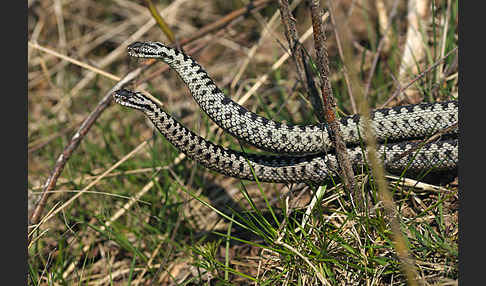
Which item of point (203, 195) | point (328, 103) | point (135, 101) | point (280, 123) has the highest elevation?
point (328, 103)

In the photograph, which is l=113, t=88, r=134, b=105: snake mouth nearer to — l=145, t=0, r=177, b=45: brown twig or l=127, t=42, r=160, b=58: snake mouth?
l=127, t=42, r=160, b=58: snake mouth

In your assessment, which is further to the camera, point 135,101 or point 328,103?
point 135,101

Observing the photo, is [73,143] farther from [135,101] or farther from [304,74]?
[304,74]

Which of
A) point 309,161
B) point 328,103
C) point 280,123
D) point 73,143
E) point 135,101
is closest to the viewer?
point 328,103

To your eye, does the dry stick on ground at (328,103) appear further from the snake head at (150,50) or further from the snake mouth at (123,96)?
the snake mouth at (123,96)

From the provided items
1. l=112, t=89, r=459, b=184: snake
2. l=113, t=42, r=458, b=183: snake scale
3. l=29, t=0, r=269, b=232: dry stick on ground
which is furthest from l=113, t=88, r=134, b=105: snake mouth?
l=29, t=0, r=269, b=232: dry stick on ground

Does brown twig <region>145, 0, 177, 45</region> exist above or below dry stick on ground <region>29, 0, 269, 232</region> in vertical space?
above

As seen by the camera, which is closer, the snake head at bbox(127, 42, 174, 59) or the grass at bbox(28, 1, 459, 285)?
the grass at bbox(28, 1, 459, 285)

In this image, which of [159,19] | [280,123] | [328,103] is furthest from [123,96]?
[159,19]

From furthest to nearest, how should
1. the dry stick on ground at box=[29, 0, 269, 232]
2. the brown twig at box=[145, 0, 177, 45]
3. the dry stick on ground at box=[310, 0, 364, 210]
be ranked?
the brown twig at box=[145, 0, 177, 45]
the dry stick on ground at box=[29, 0, 269, 232]
the dry stick on ground at box=[310, 0, 364, 210]

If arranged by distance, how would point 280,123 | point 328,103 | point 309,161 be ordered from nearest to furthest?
point 328,103 < point 280,123 < point 309,161
